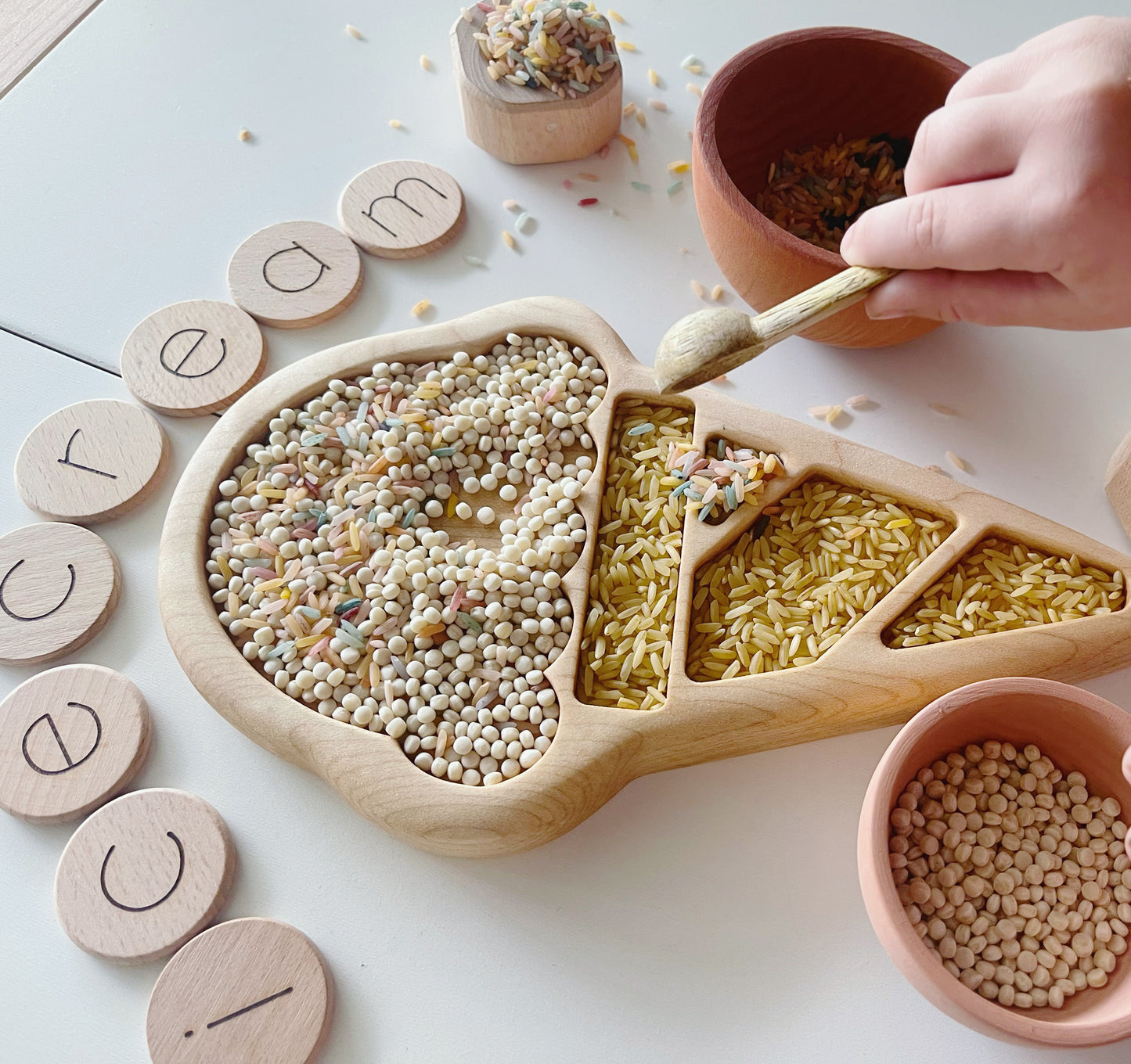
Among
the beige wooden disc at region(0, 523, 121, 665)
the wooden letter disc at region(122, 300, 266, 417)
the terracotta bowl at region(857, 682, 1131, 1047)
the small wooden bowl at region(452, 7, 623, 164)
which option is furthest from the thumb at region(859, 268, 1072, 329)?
the beige wooden disc at region(0, 523, 121, 665)

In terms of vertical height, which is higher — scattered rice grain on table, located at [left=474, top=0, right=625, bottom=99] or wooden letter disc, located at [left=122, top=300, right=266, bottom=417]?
scattered rice grain on table, located at [left=474, top=0, right=625, bottom=99]

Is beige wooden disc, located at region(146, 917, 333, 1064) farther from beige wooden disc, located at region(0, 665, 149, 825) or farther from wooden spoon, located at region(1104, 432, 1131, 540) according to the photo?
wooden spoon, located at region(1104, 432, 1131, 540)

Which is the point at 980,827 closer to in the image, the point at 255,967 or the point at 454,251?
the point at 255,967

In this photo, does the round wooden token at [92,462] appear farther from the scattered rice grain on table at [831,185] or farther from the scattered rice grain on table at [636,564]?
the scattered rice grain on table at [831,185]

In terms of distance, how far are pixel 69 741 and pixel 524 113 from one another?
0.68 meters

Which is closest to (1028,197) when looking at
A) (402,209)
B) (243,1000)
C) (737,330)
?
(737,330)

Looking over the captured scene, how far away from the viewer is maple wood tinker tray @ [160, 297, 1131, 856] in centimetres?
65

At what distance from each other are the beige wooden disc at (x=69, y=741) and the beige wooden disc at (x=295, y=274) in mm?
357

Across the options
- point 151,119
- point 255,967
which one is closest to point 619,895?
point 255,967

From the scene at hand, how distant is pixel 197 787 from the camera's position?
0.71 m

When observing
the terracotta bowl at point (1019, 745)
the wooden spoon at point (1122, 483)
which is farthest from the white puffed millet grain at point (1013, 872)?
the wooden spoon at point (1122, 483)

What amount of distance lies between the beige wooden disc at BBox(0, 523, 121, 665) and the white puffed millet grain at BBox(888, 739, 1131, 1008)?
0.62m

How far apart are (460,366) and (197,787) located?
39 cm

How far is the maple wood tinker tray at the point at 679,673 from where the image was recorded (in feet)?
2.14
